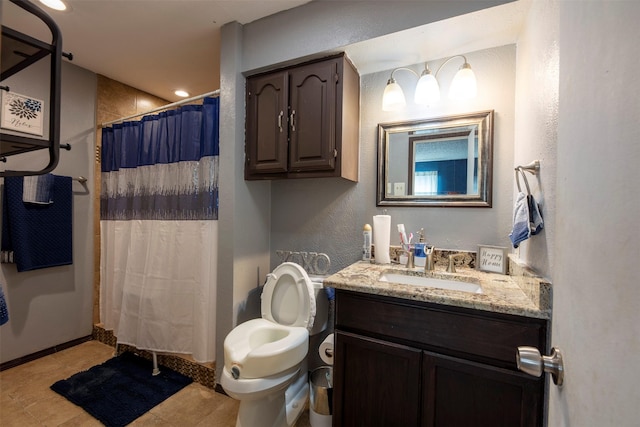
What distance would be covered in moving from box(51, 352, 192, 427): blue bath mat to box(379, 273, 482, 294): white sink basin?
1632 millimetres

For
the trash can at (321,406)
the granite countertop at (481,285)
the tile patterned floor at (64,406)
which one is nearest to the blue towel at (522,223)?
the granite countertop at (481,285)

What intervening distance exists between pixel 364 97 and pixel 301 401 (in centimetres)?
196

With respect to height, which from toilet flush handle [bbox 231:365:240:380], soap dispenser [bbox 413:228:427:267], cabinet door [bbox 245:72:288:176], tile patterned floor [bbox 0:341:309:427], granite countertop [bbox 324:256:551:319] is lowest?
tile patterned floor [bbox 0:341:309:427]

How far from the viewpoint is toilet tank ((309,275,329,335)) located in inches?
63.9

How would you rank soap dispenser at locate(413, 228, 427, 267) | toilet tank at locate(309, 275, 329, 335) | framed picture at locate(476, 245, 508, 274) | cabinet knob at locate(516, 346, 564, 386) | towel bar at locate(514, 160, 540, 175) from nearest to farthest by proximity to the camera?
cabinet knob at locate(516, 346, 564, 386) → towel bar at locate(514, 160, 540, 175) → framed picture at locate(476, 245, 508, 274) → soap dispenser at locate(413, 228, 427, 267) → toilet tank at locate(309, 275, 329, 335)

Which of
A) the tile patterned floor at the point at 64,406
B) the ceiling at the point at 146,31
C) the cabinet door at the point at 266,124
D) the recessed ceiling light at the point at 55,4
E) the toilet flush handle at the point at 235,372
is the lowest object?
the tile patterned floor at the point at 64,406

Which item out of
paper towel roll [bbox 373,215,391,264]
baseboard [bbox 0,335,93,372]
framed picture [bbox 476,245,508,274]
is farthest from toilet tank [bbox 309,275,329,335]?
baseboard [bbox 0,335,93,372]

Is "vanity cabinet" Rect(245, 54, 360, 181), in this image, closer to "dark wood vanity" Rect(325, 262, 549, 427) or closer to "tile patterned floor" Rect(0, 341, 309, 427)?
"dark wood vanity" Rect(325, 262, 549, 427)

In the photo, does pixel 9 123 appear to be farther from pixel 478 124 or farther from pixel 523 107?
pixel 523 107

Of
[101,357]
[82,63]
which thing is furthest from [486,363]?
[82,63]

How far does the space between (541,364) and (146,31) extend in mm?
2557

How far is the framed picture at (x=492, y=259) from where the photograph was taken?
4.54 ft

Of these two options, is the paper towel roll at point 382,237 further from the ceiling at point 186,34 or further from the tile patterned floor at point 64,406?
the tile patterned floor at point 64,406

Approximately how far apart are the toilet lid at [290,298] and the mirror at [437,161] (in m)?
0.71
